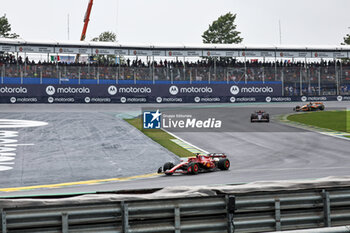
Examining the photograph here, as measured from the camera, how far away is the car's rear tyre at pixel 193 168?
17.8 meters

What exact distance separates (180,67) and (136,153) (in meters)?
30.4

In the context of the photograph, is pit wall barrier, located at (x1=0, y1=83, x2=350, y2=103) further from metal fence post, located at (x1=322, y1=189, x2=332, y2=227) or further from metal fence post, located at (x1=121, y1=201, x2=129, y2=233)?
metal fence post, located at (x1=322, y1=189, x2=332, y2=227)

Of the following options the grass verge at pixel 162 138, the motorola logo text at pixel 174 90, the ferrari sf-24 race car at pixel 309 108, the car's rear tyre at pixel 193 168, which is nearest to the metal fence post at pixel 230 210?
the car's rear tyre at pixel 193 168

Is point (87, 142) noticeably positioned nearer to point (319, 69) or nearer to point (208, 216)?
point (208, 216)

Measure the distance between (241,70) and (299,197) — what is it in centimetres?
4772

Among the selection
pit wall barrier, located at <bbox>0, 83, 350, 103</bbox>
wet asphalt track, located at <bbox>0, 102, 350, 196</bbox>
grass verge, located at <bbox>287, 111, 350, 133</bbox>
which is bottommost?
wet asphalt track, located at <bbox>0, 102, 350, 196</bbox>

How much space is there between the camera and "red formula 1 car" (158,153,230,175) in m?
17.9

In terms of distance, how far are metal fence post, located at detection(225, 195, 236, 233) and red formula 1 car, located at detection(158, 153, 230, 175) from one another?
12.2 metres

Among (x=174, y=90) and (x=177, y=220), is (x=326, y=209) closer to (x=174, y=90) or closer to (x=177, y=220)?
(x=177, y=220)

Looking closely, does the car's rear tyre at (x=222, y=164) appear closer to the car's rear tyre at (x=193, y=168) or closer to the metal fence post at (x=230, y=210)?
the car's rear tyre at (x=193, y=168)

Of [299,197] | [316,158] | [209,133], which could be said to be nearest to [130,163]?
[316,158]

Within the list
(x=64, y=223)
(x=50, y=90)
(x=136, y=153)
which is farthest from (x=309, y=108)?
(x=64, y=223)

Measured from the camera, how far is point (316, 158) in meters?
21.8

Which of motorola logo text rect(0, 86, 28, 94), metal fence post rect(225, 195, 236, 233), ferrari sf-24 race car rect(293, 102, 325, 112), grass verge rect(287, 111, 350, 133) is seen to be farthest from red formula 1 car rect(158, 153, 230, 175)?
motorola logo text rect(0, 86, 28, 94)
